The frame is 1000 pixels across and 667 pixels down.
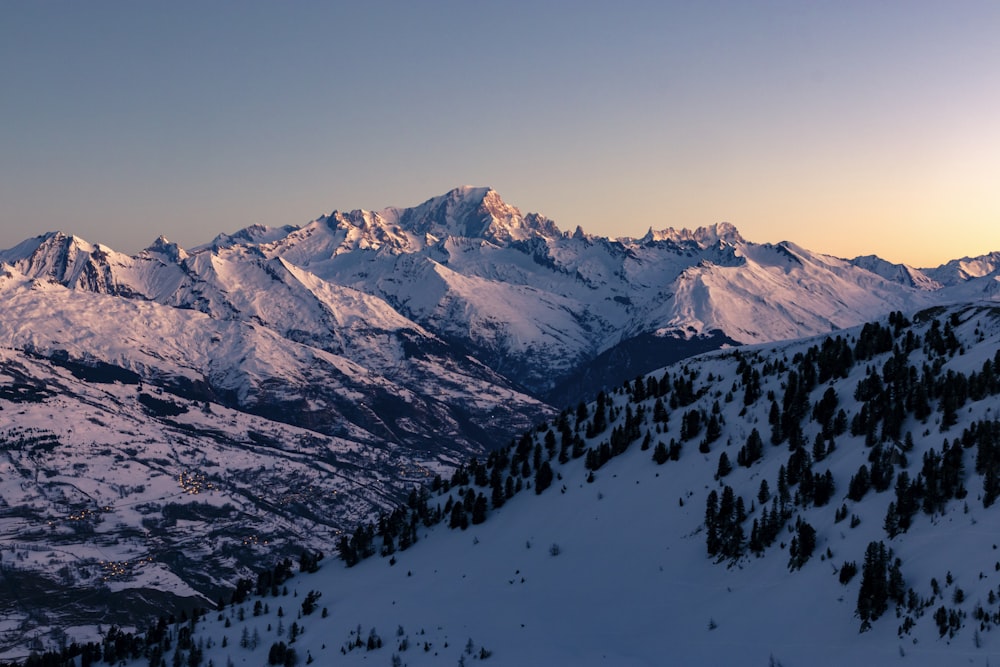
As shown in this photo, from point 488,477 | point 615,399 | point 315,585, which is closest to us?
point 315,585

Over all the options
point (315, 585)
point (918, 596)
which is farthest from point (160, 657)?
point (918, 596)

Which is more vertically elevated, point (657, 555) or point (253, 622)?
point (657, 555)

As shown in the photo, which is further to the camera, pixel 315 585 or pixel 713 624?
pixel 315 585

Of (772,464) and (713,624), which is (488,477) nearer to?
(772,464)

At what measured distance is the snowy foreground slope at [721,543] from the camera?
7262 centimetres

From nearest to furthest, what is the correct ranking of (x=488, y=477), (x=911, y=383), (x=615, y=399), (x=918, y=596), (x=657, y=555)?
(x=918, y=596)
(x=657, y=555)
(x=911, y=383)
(x=488, y=477)
(x=615, y=399)

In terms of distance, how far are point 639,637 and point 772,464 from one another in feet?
116

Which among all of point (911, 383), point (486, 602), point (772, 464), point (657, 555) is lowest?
point (486, 602)

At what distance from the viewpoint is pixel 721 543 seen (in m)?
97.6

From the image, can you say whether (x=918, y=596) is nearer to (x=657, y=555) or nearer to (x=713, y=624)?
(x=713, y=624)

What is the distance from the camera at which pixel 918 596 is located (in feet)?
226

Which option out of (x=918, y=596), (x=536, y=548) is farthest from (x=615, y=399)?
(x=918, y=596)

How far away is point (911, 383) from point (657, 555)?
129ft

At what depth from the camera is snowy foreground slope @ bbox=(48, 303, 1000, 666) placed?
7262 cm
